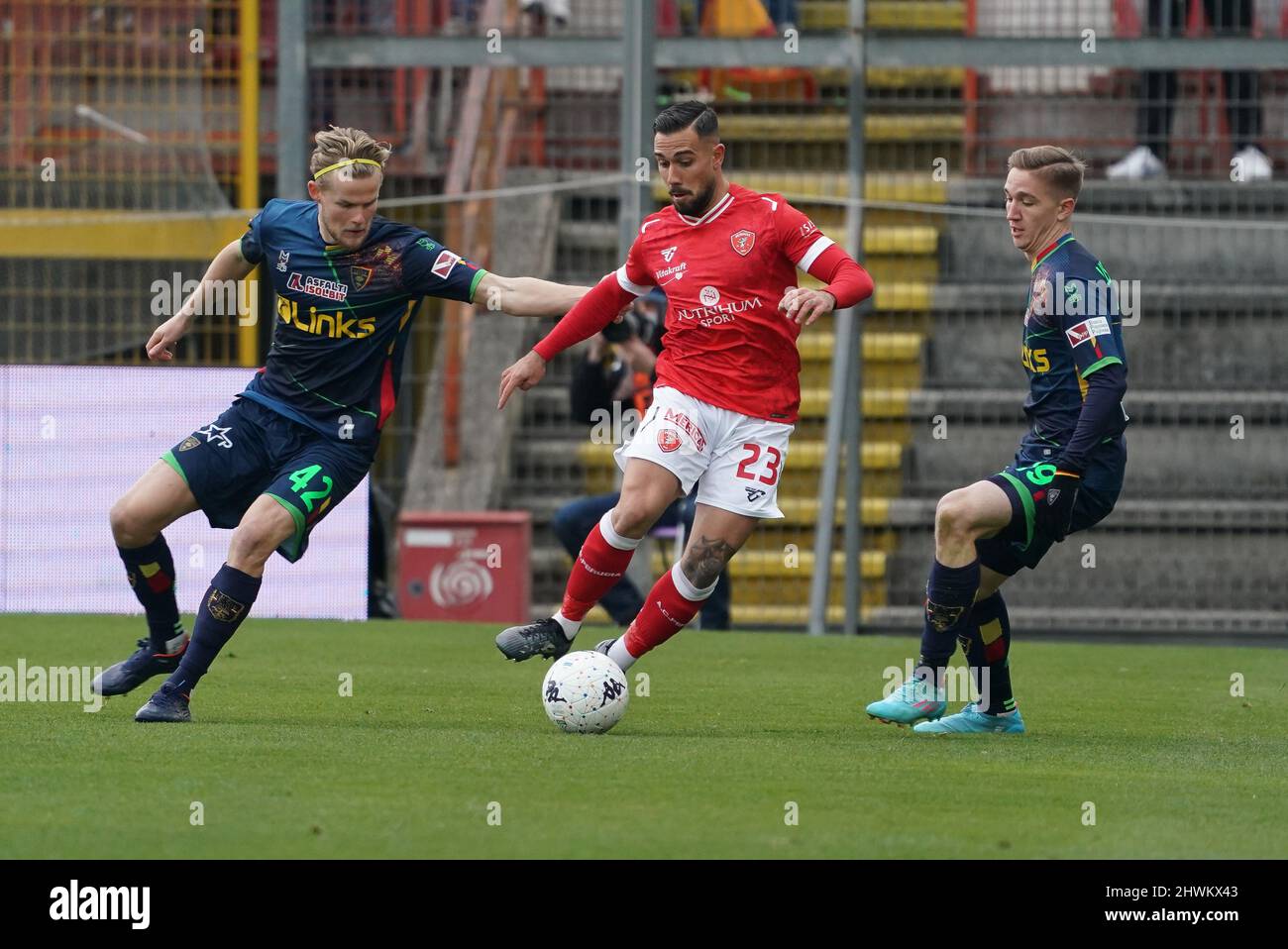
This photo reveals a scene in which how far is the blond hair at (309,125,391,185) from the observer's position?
674 centimetres

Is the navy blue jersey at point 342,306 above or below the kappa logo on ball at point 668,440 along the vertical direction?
above

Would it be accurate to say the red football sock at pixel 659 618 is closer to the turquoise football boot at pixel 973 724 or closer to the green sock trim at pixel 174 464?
the turquoise football boot at pixel 973 724

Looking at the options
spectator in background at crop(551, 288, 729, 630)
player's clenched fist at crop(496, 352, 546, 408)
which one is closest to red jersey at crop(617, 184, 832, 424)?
player's clenched fist at crop(496, 352, 546, 408)

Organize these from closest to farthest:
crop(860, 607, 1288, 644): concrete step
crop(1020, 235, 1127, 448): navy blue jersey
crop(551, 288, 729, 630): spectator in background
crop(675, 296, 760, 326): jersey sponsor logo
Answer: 1. crop(1020, 235, 1127, 448): navy blue jersey
2. crop(675, 296, 760, 326): jersey sponsor logo
3. crop(551, 288, 729, 630): spectator in background
4. crop(860, 607, 1288, 644): concrete step

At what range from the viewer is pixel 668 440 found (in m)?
6.89

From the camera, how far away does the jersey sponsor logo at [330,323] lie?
275 inches

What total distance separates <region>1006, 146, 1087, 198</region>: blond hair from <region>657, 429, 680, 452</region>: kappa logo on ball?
1.43 metres

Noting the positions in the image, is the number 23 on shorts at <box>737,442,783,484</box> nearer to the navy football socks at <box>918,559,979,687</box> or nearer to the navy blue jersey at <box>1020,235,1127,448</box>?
the navy football socks at <box>918,559,979,687</box>

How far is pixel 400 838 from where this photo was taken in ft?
14.9

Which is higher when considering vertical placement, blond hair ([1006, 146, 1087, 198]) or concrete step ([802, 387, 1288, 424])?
blond hair ([1006, 146, 1087, 198])

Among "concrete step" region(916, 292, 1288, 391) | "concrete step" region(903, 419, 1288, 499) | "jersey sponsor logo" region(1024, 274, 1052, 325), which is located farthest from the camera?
"concrete step" region(916, 292, 1288, 391)

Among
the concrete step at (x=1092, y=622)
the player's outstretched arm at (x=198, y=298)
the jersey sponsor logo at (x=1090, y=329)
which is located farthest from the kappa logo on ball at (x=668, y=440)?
the concrete step at (x=1092, y=622)

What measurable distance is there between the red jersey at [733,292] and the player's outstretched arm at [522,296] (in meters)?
0.33

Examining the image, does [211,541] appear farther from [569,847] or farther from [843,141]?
[569,847]
